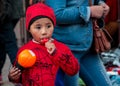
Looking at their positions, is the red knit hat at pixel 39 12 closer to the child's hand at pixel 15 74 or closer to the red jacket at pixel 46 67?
the red jacket at pixel 46 67

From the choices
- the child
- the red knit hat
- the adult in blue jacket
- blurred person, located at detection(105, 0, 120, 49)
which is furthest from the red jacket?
blurred person, located at detection(105, 0, 120, 49)

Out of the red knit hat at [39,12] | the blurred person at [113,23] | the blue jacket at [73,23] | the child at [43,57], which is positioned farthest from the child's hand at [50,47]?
the blurred person at [113,23]

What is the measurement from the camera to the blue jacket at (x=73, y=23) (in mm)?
3520

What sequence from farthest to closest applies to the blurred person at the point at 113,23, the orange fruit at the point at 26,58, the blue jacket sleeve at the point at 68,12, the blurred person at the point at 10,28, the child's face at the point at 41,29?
the blurred person at the point at 113,23 → the blurred person at the point at 10,28 → the blue jacket sleeve at the point at 68,12 → the child's face at the point at 41,29 → the orange fruit at the point at 26,58

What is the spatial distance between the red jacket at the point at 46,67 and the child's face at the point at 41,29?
9 centimetres

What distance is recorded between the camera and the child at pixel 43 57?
3.28 meters

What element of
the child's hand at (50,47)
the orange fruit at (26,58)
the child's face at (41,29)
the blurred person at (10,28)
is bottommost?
the blurred person at (10,28)

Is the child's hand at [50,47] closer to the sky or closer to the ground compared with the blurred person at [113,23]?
closer to the sky

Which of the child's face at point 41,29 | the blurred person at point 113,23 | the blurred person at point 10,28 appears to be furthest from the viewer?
the blurred person at point 113,23

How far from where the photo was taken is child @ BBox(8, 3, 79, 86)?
3.28 m

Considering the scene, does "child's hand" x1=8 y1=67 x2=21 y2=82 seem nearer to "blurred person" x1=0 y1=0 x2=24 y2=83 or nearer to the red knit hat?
the red knit hat

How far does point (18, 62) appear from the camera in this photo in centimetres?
322

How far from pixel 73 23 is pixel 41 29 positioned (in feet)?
1.25

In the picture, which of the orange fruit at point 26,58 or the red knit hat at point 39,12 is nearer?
the orange fruit at point 26,58
